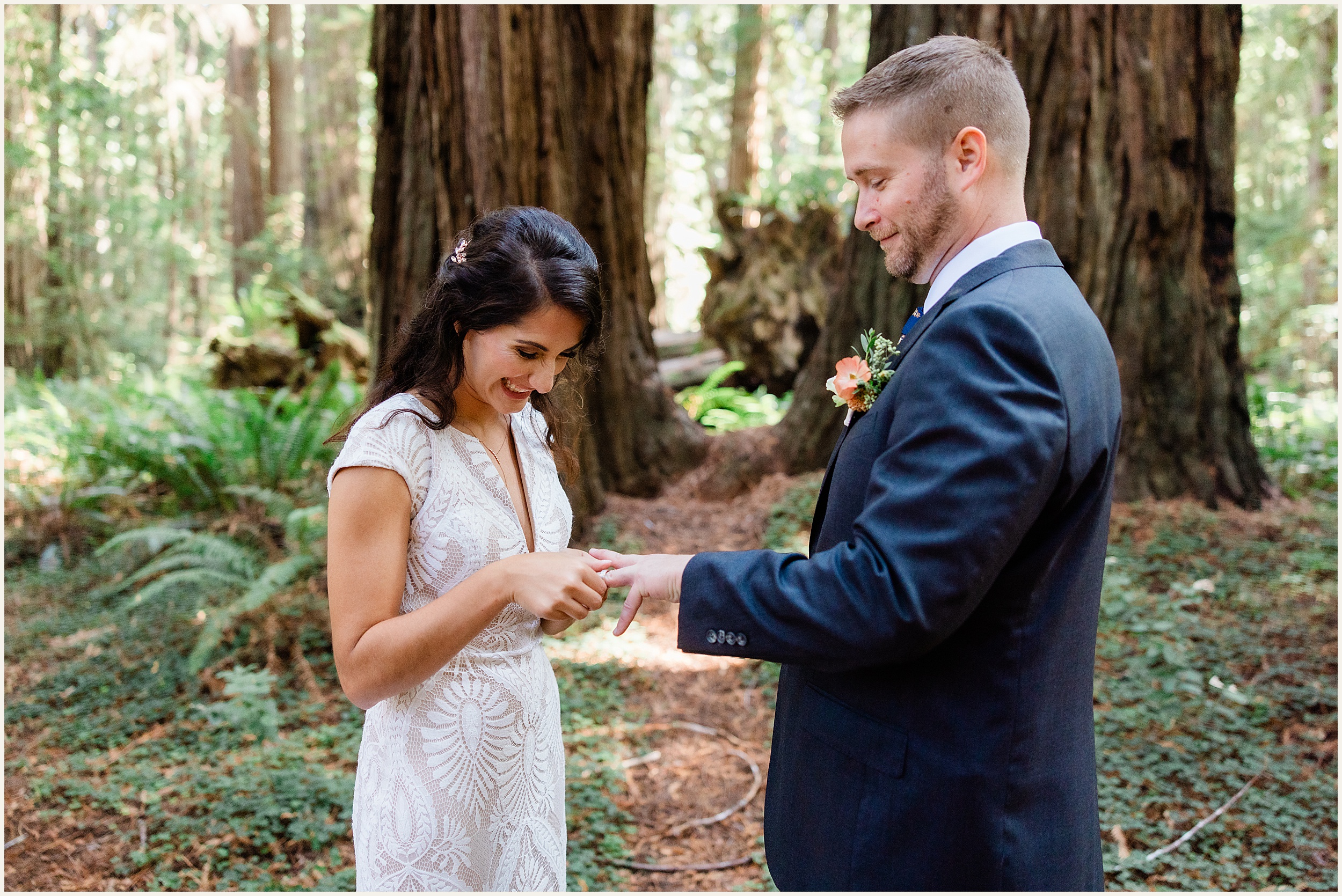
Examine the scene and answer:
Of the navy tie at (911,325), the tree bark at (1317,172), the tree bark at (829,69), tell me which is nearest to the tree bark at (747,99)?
the tree bark at (829,69)

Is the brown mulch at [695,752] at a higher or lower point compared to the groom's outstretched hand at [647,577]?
lower

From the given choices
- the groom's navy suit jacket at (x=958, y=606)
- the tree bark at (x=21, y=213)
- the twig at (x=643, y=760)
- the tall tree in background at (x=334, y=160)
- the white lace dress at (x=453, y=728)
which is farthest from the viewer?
the tall tree in background at (x=334, y=160)

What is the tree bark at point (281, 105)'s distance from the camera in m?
16.3

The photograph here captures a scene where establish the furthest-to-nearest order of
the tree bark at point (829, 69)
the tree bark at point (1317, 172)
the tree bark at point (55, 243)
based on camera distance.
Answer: the tree bark at point (829, 69) < the tree bark at point (1317, 172) < the tree bark at point (55, 243)

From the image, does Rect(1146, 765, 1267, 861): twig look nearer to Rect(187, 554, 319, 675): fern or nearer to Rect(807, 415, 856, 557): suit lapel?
Rect(807, 415, 856, 557): suit lapel

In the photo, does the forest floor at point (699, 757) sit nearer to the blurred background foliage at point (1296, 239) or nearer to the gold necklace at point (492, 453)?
the gold necklace at point (492, 453)

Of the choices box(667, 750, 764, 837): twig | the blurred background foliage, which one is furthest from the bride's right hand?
the blurred background foliage

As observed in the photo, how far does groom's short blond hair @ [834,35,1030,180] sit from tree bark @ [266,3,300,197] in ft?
55.9

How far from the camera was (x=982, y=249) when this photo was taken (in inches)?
65.8

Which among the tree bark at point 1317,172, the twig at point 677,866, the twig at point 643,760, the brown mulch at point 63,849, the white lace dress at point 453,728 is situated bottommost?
the twig at point 677,866

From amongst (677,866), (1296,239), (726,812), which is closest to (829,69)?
(1296,239)

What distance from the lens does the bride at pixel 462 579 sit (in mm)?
1797

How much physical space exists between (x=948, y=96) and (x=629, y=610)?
3.67ft

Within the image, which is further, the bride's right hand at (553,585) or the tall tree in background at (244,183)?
the tall tree in background at (244,183)
